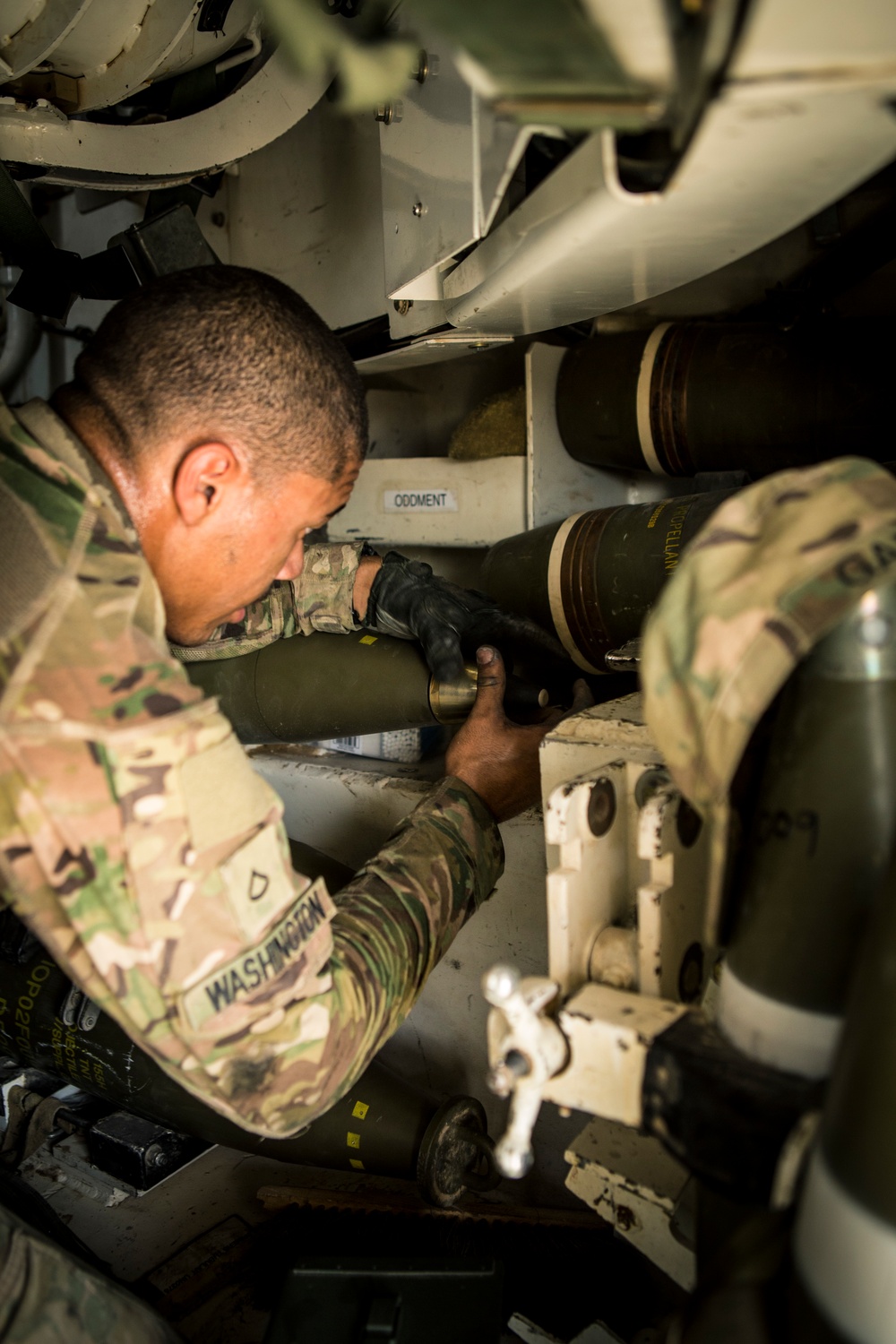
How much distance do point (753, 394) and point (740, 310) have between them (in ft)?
1.09

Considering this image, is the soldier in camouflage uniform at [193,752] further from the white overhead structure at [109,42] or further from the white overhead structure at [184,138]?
the white overhead structure at [184,138]

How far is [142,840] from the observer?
0.83 metres

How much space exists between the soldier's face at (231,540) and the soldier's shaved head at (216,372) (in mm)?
31

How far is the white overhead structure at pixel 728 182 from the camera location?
530mm

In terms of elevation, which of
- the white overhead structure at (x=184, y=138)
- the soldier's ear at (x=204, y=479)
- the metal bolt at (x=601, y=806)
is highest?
the white overhead structure at (x=184, y=138)

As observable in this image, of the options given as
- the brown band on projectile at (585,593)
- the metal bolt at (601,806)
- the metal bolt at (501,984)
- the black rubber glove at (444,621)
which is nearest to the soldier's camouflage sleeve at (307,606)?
the black rubber glove at (444,621)

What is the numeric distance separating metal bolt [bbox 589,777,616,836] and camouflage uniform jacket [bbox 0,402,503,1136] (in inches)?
10.7

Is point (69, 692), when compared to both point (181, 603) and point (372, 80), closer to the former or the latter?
point (181, 603)

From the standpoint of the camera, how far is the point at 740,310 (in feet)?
6.16

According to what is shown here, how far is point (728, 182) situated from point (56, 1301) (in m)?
1.17

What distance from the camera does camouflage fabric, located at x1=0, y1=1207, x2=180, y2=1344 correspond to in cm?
94

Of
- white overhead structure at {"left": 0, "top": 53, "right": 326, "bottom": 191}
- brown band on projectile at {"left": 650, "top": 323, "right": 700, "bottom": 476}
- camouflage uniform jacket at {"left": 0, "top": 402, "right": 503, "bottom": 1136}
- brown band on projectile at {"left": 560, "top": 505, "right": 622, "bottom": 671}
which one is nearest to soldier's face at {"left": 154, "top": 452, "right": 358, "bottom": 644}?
camouflage uniform jacket at {"left": 0, "top": 402, "right": 503, "bottom": 1136}

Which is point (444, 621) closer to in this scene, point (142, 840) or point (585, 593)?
point (585, 593)

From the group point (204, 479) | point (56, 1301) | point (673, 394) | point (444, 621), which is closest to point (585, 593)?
point (444, 621)
